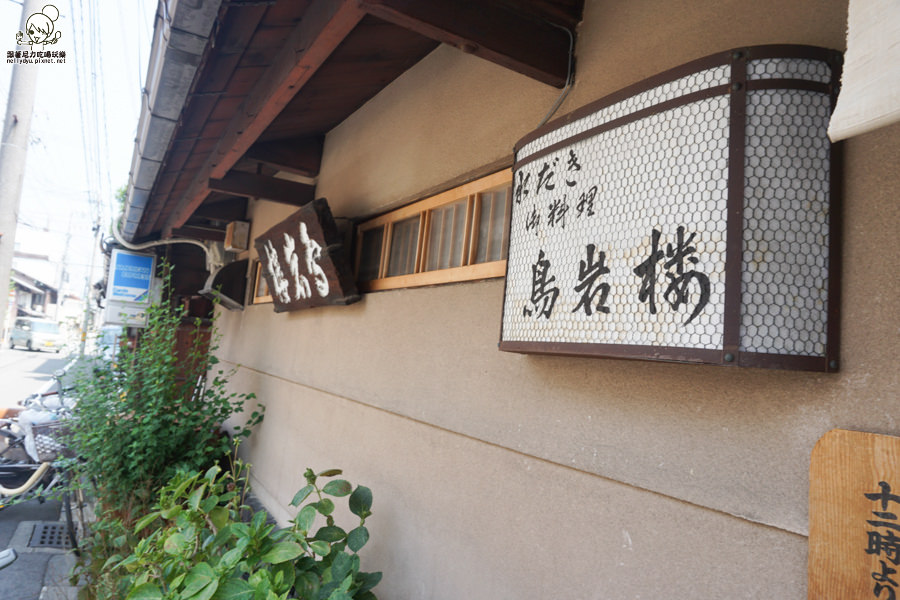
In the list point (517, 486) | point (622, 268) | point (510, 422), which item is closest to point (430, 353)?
point (510, 422)

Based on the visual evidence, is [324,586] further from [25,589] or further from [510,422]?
[25,589]

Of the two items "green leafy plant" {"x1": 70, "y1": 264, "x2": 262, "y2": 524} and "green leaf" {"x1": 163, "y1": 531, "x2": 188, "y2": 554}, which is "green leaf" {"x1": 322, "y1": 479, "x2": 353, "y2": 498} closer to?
"green leaf" {"x1": 163, "y1": 531, "x2": 188, "y2": 554}

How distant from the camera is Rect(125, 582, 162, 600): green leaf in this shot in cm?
236

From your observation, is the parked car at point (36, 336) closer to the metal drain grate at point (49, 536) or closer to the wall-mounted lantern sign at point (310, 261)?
the metal drain grate at point (49, 536)

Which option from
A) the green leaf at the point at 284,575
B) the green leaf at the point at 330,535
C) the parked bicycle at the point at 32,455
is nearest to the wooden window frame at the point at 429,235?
the green leaf at the point at 330,535

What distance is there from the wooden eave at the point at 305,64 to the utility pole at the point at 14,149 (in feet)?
11.4

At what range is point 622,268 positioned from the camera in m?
1.62

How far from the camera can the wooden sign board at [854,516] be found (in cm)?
111

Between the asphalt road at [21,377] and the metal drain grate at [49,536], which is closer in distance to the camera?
the metal drain grate at [49,536]

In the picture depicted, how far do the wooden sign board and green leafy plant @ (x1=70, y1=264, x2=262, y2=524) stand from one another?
16.2ft

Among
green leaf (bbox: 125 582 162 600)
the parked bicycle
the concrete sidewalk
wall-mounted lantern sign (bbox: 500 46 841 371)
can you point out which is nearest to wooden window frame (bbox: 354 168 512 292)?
wall-mounted lantern sign (bbox: 500 46 841 371)

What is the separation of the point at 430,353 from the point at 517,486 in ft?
3.23

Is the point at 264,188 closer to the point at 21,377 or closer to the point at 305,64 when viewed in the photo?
the point at 305,64

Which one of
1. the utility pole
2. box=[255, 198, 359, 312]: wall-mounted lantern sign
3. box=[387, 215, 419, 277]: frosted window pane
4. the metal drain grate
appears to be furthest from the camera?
the utility pole
